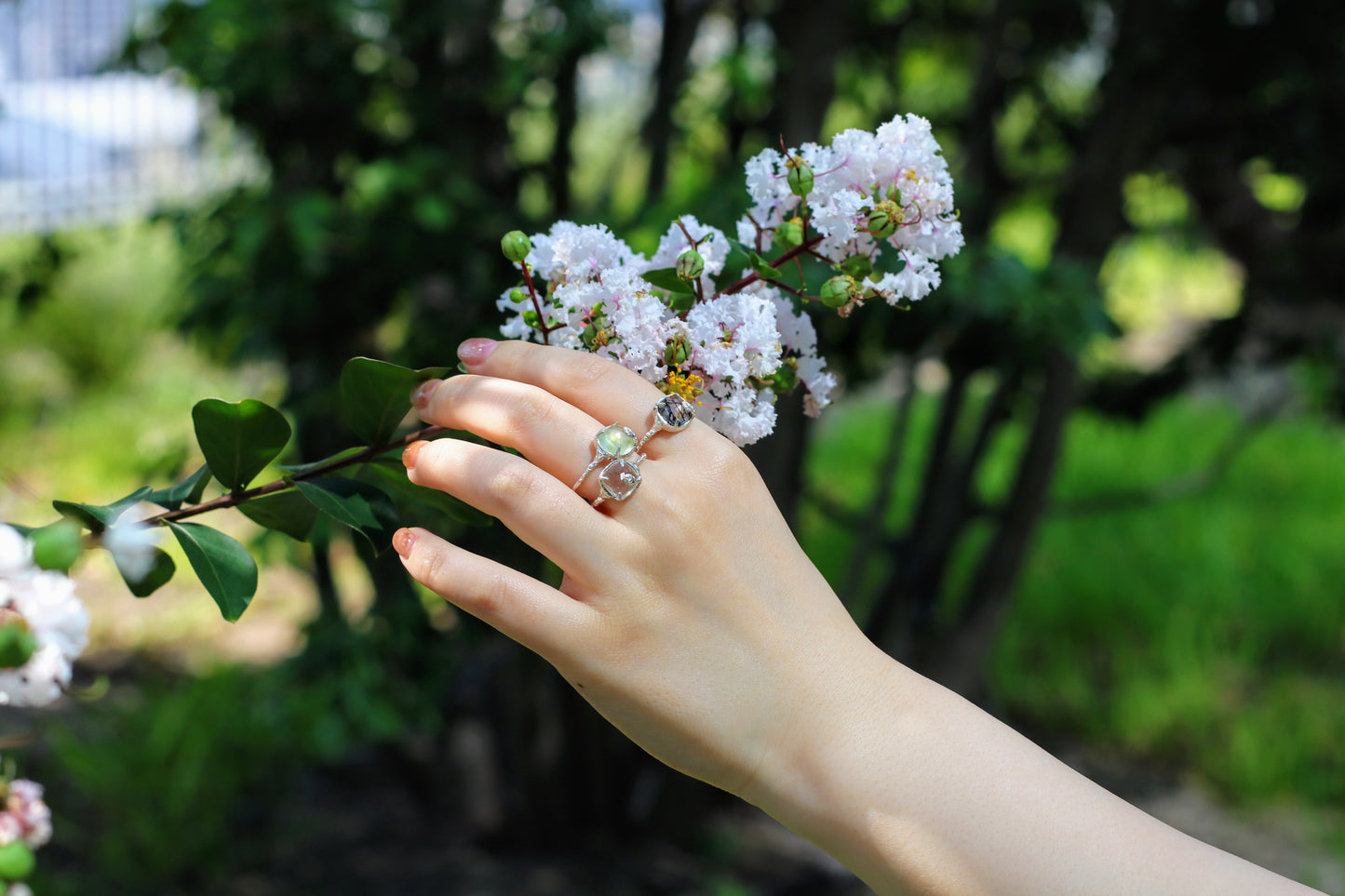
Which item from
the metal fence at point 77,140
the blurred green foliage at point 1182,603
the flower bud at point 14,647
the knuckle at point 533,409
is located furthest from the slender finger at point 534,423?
the metal fence at point 77,140

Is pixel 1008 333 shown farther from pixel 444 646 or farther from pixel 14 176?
pixel 14 176

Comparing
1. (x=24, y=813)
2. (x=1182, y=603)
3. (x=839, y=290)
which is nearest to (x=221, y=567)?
(x=24, y=813)

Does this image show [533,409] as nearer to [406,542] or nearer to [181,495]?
[406,542]

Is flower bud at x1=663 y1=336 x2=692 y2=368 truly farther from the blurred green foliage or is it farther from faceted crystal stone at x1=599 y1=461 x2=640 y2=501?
the blurred green foliage

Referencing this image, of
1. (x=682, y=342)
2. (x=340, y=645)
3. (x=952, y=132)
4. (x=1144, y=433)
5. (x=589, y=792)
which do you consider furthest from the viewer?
(x=1144, y=433)

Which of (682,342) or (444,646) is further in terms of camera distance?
(444,646)

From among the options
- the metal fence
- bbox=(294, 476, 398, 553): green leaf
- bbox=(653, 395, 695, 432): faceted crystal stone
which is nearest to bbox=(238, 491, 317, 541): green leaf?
bbox=(294, 476, 398, 553): green leaf

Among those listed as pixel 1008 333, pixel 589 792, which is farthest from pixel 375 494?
pixel 589 792
